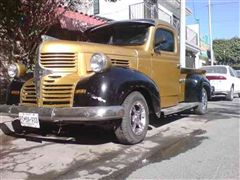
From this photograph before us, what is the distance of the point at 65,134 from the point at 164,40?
271cm

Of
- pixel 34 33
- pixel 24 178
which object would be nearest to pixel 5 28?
pixel 34 33

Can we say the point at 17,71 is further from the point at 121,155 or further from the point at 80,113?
the point at 121,155

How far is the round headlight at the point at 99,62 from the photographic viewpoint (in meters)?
6.81

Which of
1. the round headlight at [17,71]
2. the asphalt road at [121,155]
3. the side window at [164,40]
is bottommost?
the asphalt road at [121,155]

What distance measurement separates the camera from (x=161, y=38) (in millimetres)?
8859

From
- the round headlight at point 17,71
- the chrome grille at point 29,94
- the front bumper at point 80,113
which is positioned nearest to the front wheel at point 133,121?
the front bumper at point 80,113

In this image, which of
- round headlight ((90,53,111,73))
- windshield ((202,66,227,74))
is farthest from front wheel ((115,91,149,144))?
windshield ((202,66,227,74))

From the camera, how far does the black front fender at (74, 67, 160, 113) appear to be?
6590 millimetres

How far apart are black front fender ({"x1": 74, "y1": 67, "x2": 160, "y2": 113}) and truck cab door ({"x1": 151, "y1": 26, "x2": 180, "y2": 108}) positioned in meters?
1.46

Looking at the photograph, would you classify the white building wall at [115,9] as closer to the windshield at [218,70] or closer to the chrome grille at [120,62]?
the windshield at [218,70]

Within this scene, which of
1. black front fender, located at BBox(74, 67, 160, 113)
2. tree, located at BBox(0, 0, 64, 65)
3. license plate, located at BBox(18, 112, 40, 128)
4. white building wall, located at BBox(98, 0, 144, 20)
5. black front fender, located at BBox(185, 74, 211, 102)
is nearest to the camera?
black front fender, located at BBox(74, 67, 160, 113)

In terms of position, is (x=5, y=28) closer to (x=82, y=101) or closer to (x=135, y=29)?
(x=135, y=29)

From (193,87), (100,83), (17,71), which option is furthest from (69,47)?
(193,87)

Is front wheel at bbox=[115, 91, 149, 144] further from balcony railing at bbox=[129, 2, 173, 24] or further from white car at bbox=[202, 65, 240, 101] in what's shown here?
balcony railing at bbox=[129, 2, 173, 24]
